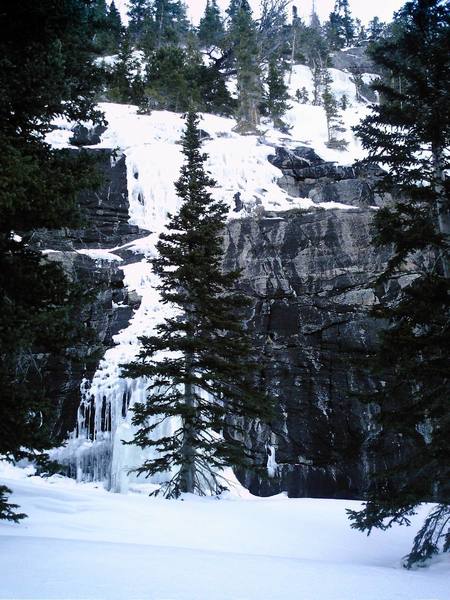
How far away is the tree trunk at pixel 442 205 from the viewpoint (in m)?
6.54

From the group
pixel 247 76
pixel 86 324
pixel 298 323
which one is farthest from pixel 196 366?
pixel 247 76

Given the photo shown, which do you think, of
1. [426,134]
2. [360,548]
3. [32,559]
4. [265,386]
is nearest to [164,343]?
[360,548]

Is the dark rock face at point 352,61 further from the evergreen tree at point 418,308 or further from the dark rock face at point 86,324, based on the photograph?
the evergreen tree at point 418,308

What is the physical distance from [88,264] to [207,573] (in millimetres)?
19257

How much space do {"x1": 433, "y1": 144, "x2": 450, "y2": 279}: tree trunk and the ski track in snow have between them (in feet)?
27.7

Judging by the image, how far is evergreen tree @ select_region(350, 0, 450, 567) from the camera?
203 inches

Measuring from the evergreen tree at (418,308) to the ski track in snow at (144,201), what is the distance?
7.95 metres

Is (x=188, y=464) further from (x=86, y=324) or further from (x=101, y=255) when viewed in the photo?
(x=101, y=255)

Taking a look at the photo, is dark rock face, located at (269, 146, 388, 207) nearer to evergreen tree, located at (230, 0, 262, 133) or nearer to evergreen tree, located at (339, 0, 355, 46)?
evergreen tree, located at (230, 0, 262, 133)

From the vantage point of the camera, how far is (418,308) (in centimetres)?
569

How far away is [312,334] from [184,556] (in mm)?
17045

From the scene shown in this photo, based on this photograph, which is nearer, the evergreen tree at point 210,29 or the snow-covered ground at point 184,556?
the snow-covered ground at point 184,556

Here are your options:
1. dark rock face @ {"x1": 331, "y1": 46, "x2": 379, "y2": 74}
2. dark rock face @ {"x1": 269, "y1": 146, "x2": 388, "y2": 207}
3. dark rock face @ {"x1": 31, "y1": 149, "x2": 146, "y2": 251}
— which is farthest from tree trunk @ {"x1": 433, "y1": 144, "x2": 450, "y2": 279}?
dark rock face @ {"x1": 331, "y1": 46, "x2": 379, "y2": 74}

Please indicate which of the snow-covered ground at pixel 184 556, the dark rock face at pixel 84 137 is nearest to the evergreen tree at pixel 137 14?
the dark rock face at pixel 84 137
